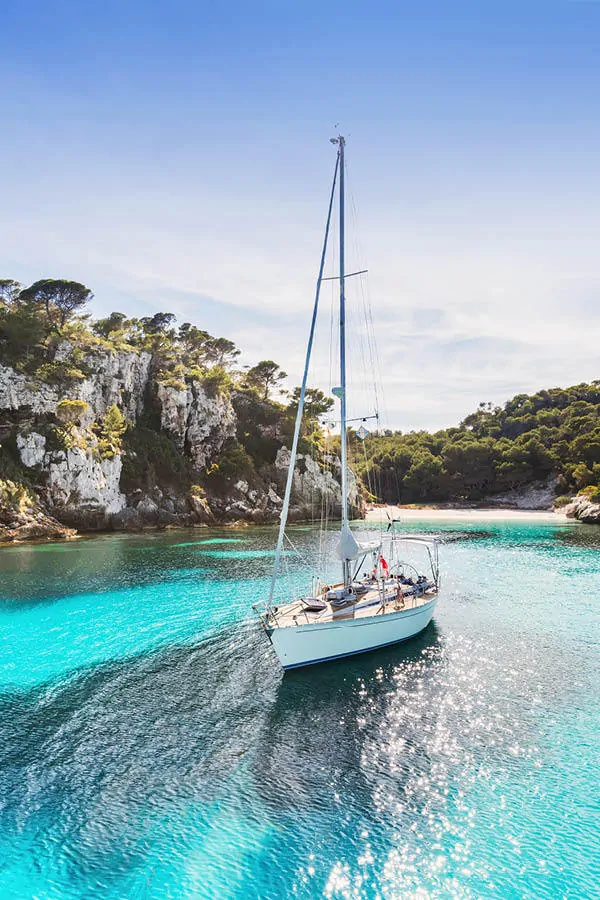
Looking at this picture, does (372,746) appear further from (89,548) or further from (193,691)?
(89,548)

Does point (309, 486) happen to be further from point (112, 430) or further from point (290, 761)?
point (290, 761)

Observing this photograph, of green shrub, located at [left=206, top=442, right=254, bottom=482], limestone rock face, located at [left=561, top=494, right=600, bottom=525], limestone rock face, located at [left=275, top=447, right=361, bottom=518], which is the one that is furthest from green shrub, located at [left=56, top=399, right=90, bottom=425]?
limestone rock face, located at [left=561, top=494, right=600, bottom=525]

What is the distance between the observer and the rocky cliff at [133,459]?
58.6m

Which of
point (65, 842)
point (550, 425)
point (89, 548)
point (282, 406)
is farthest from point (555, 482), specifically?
point (65, 842)

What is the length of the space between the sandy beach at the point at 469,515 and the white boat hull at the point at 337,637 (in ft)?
188

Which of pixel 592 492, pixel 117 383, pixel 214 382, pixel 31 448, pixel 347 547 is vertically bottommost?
pixel 347 547

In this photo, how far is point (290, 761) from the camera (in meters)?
13.1

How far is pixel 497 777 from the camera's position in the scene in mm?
12461

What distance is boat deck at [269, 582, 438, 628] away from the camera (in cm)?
1872

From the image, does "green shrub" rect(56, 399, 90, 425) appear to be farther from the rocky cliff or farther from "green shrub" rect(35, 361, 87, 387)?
"green shrub" rect(35, 361, 87, 387)

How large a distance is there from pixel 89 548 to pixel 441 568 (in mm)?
33471

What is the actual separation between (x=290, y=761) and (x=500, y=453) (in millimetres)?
106750

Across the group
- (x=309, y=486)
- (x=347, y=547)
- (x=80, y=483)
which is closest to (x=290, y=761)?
(x=347, y=547)

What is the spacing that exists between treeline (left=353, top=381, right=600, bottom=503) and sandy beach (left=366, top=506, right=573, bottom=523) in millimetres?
8326
